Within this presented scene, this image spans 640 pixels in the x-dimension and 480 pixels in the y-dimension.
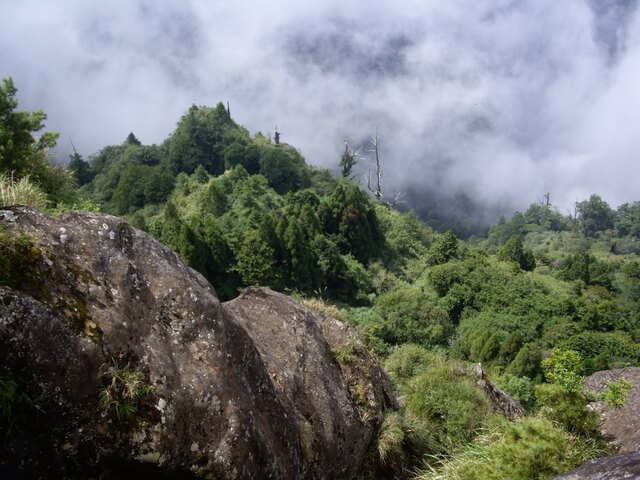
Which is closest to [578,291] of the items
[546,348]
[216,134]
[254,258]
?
[546,348]

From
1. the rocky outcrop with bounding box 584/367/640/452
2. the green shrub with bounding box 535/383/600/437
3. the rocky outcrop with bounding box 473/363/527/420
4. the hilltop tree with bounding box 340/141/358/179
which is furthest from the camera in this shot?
the hilltop tree with bounding box 340/141/358/179

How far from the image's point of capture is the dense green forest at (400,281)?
29.4 feet

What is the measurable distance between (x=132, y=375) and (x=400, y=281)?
46.8 metres

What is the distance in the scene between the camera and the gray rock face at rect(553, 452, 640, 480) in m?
4.57

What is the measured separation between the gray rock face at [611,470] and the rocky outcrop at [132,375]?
3207mm

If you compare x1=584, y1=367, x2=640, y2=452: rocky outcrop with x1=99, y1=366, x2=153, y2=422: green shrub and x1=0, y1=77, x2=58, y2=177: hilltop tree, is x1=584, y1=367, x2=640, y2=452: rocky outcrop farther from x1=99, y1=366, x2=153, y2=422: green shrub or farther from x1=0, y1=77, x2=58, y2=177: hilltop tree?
x1=0, y1=77, x2=58, y2=177: hilltop tree

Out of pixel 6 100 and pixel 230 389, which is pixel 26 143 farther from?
pixel 230 389

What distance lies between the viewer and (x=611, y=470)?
4812mm

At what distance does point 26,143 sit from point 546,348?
38911 millimetres

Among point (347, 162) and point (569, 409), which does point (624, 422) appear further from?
point (347, 162)

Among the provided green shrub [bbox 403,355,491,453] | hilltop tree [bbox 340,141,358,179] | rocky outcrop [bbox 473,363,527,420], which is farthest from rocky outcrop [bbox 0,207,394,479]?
hilltop tree [bbox 340,141,358,179]

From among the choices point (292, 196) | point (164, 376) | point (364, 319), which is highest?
point (292, 196)

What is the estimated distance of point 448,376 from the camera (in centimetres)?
1264

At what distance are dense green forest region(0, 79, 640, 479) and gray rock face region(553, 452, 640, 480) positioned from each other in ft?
6.03
